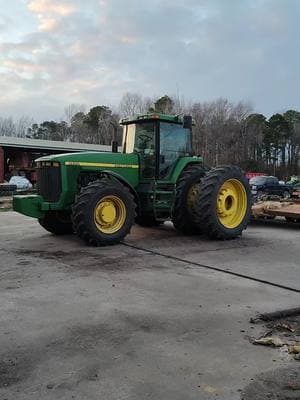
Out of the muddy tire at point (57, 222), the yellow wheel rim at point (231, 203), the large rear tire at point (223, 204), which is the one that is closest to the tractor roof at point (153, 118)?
the large rear tire at point (223, 204)

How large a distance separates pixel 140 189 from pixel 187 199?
1.06 metres

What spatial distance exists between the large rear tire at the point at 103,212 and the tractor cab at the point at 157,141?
1.21 meters

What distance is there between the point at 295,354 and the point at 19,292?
351 centimetres

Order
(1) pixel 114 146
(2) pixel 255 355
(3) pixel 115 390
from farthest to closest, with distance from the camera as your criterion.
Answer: (1) pixel 114 146 < (2) pixel 255 355 < (3) pixel 115 390

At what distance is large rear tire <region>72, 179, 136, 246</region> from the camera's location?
30.6 ft

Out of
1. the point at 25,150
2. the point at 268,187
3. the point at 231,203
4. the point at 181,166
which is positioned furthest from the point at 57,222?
the point at 25,150

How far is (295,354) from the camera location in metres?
4.32

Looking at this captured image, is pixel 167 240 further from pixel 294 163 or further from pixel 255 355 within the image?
pixel 294 163

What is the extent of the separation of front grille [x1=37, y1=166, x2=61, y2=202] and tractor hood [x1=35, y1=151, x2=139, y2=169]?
0.21m

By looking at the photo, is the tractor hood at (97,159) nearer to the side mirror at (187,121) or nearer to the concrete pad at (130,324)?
the side mirror at (187,121)

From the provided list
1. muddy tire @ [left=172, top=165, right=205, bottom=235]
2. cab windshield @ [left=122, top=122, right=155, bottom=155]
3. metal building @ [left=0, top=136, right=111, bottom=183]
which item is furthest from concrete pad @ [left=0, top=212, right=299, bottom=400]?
metal building @ [left=0, top=136, right=111, bottom=183]

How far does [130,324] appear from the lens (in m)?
5.10

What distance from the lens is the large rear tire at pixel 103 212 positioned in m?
9.31

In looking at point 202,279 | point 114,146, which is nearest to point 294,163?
point 114,146
